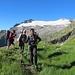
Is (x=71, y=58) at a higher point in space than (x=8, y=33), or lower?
lower

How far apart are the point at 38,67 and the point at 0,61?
10.1 ft

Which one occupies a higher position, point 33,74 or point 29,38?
point 29,38

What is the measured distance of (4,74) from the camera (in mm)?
15773

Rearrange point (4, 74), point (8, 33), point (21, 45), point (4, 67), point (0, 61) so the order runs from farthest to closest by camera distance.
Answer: point (8, 33)
point (21, 45)
point (0, 61)
point (4, 67)
point (4, 74)

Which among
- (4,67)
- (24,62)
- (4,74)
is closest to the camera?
(4,74)

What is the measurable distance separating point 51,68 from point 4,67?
3.40m

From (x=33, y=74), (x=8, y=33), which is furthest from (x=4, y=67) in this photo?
(x=8, y=33)

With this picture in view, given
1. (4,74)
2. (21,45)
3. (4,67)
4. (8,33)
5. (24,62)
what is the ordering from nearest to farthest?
(4,74)
(4,67)
(24,62)
(21,45)
(8,33)

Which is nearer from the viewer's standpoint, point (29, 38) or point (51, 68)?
point (51, 68)

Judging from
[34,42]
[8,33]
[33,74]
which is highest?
[8,33]

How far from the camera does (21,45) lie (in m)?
26.3

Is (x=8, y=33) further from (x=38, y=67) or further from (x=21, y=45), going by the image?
(x=38, y=67)

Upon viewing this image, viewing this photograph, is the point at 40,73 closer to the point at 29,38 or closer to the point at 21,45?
the point at 29,38

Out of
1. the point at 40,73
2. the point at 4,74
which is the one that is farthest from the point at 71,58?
the point at 4,74
